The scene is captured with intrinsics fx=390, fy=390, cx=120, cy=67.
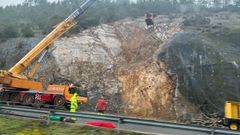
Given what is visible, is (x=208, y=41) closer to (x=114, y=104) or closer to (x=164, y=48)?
(x=164, y=48)

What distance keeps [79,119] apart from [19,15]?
67711mm

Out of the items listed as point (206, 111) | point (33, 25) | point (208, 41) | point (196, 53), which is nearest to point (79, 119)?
point (206, 111)

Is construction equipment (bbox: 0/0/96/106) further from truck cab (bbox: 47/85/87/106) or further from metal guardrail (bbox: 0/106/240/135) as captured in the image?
metal guardrail (bbox: 0/106/240/135)

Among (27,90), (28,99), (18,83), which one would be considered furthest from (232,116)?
(18,83)

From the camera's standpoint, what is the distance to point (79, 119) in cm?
1353

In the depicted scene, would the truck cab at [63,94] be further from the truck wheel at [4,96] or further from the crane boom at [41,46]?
the truck wheel at [4,96]

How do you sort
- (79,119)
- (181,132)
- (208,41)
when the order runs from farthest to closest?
1. (208,41)
2. (79,119)
3. (181,132)

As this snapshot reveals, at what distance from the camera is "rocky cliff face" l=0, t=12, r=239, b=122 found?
104 feet

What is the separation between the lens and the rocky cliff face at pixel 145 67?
104 feet

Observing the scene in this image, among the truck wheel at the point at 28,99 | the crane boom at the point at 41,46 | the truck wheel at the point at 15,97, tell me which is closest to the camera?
the truck wheel at the point at 28,99

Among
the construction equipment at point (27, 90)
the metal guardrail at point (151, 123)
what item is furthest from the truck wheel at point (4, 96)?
the metal guardrail at point (151, 123)

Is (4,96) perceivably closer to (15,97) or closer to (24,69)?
(15,97)

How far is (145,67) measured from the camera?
3847cm

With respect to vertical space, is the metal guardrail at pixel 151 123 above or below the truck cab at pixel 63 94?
below
